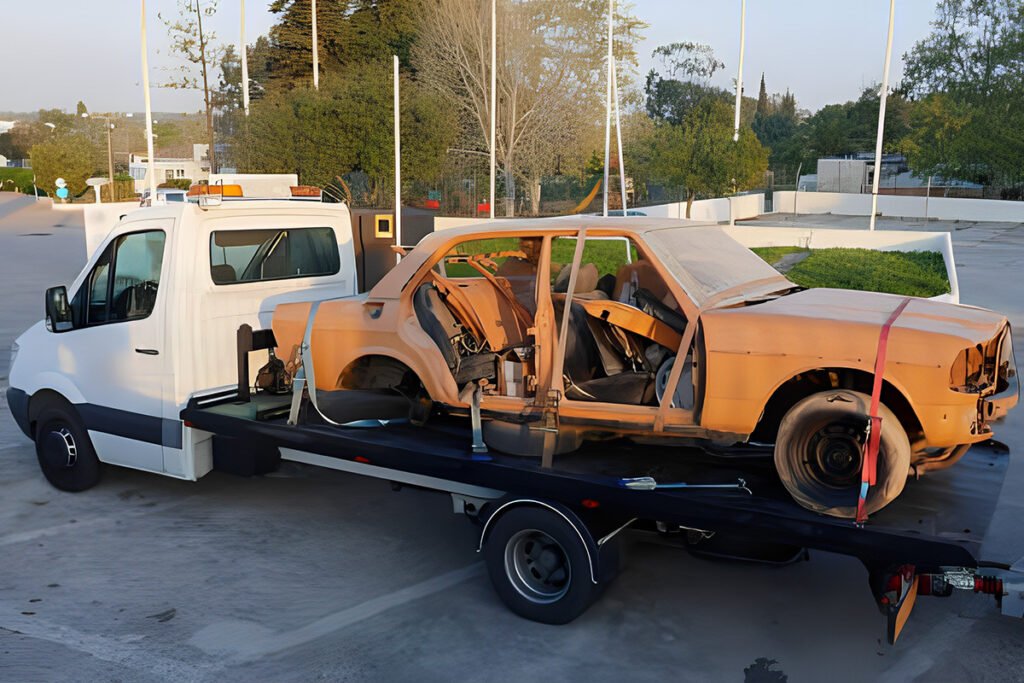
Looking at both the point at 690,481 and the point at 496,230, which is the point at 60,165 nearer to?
the point at 496,230

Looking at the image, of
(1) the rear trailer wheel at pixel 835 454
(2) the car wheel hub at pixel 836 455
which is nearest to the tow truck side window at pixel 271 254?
(1) the rear trailer wheel at pixel 835 454

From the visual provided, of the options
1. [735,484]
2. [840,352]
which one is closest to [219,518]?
[735,484]

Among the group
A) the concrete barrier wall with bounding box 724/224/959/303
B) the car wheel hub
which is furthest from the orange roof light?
the concrete barrier wall with bounding box 724/224/959/303

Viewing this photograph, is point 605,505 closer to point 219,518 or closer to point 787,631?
point 787,631

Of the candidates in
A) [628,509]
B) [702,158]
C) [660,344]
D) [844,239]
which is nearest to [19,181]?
[702,158]

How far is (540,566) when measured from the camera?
18.6 feet

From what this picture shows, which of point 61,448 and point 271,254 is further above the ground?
point 271,254

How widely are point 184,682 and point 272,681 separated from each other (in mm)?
431

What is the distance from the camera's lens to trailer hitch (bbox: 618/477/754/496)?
5148mm

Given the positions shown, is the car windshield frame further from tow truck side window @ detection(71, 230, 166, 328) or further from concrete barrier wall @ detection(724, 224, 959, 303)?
concrete barrier wall @ detection(724, 224, 959, 303)

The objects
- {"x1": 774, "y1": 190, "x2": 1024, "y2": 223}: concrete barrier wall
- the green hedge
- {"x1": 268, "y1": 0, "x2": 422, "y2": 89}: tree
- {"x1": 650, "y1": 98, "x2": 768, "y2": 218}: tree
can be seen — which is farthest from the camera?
the green hedge

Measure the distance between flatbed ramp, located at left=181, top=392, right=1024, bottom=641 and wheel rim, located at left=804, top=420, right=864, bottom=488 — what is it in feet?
0.69

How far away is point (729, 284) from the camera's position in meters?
5.90

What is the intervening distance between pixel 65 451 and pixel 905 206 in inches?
1915
